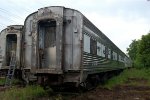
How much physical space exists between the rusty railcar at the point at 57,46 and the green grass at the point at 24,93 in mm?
760

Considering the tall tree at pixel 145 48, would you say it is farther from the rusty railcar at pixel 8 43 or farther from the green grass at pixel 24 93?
the green grass at pixel 24 93

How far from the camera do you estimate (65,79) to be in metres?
11.0

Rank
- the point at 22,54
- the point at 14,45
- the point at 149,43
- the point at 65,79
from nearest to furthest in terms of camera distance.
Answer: the point at 65,79 → the point at 22,54 → the point at 14,45 → the point at 149,43

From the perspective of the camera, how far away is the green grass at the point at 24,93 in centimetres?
1048

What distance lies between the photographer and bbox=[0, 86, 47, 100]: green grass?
1048 cm

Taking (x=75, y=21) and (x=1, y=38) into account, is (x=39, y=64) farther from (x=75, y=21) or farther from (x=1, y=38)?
(x=1, y=38)

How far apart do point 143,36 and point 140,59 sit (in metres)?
2.41

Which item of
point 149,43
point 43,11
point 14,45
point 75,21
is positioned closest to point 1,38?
point 14,45

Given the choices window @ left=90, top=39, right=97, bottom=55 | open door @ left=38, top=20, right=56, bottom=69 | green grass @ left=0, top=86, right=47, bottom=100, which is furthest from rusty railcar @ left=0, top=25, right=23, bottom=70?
window @ left=90, top=39, right=97, bottom=55

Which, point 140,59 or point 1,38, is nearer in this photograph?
point 1,38

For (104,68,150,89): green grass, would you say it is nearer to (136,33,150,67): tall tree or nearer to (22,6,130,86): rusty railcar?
(136,33,150,67): tall tree

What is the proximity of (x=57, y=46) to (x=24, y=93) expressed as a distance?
7.15 feet

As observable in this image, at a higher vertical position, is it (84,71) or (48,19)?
(48,19)

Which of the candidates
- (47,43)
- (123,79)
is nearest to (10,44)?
(47,43)
